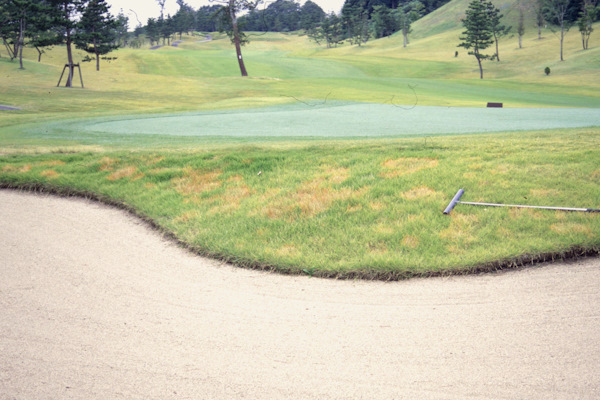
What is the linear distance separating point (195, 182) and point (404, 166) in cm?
387

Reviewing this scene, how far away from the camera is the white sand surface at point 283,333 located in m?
3.59

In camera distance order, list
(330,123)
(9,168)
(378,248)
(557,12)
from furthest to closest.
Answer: (557,12)
(330,123)
(9,168)
(378,248)

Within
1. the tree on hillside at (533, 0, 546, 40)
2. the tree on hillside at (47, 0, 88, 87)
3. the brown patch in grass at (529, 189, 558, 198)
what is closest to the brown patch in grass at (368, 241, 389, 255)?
the brown patch in grass at (529, 189, 558, 198)

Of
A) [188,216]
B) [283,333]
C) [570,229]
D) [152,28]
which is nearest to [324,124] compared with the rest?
[188,216]

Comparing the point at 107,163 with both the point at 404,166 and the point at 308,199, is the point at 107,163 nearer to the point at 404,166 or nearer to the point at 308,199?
the point at 308,199

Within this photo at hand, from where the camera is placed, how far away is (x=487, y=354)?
3.86m

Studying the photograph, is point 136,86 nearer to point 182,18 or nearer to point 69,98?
point 69,98

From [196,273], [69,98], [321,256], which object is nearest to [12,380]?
[196,273]

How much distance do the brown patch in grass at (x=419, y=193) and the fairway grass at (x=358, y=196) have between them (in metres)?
0.03

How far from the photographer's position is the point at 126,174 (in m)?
10.0

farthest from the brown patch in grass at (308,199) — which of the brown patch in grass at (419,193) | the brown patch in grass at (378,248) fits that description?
the brown patch in grass at (378,248)

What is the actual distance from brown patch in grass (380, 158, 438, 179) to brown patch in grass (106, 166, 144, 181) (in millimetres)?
4857

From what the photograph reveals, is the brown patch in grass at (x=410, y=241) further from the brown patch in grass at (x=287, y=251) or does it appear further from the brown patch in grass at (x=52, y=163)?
the brown patch in grass at (x=52, y=163)

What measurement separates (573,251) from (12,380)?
584cm
